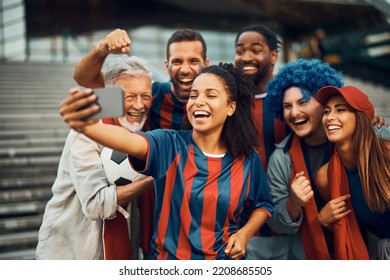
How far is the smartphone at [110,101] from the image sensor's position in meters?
1.57

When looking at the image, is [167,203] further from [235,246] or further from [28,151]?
[28,151]

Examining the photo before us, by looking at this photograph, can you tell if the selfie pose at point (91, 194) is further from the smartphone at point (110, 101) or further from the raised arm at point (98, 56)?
the smartphone at point (110, 101)

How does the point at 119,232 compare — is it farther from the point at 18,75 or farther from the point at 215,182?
the point at 18,75

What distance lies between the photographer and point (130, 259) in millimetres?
2449

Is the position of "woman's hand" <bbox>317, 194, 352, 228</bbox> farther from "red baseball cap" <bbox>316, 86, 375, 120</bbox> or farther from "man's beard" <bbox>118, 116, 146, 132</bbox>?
"man's beard" <bbox>118, 116, 146, 132</bbox>

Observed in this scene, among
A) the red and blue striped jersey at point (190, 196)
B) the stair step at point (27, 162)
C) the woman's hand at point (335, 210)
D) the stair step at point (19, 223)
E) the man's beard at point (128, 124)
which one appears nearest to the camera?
the red and blue striped jersey at point (190, 196)

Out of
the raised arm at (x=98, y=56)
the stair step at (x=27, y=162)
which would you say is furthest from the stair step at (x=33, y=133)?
the raised arm at (x=98, y=56)

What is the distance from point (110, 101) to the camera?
61.9 inches

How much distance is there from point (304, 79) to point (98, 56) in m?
1.11

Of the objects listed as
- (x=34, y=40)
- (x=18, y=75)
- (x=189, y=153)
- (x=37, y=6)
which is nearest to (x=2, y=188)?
(x=189, y=153)

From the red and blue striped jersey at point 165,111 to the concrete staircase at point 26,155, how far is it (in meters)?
1.55

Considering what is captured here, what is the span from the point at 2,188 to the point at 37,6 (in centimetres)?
1174

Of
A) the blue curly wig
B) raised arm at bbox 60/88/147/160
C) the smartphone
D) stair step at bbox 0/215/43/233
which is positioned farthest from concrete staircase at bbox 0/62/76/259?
the smartphone

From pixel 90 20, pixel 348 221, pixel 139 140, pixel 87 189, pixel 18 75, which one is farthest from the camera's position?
pixel 90 20
